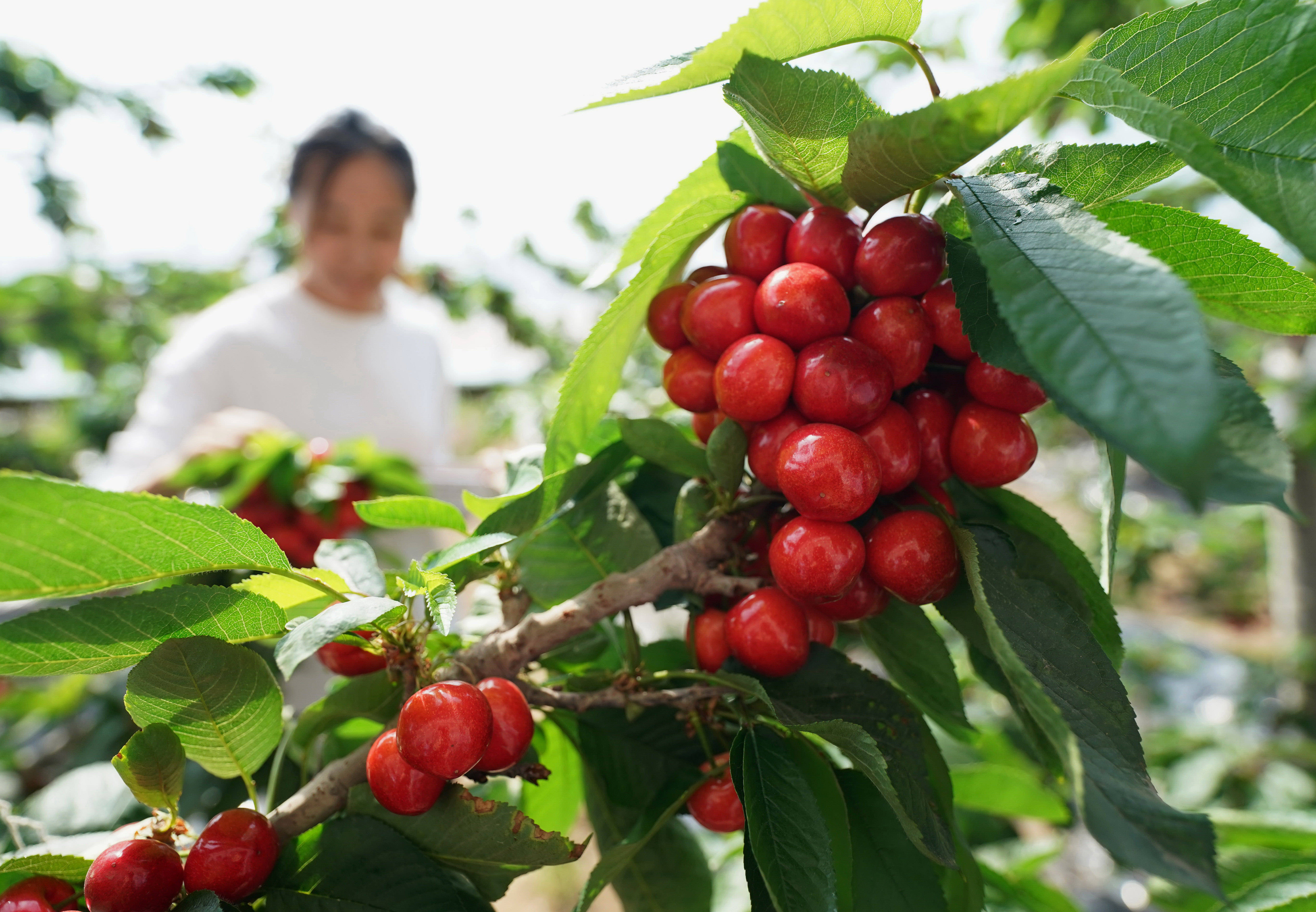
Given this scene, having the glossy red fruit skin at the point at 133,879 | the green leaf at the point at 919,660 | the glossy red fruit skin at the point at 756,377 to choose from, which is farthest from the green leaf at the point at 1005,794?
the glossy red fruit skin at the point at 133,879

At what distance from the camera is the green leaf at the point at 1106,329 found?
0.21m

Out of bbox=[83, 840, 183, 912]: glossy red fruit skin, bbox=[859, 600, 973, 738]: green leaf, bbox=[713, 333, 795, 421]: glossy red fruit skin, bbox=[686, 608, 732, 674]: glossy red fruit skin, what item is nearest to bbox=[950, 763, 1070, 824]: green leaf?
bbox=[859, 600, 973, 738]: green leaf

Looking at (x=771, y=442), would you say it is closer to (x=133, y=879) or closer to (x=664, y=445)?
(x=664, y=445)

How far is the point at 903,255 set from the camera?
34cm

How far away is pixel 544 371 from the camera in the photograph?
270 centimetres

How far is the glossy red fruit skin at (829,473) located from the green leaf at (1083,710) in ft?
0.18

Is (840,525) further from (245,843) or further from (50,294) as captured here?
(50,294)

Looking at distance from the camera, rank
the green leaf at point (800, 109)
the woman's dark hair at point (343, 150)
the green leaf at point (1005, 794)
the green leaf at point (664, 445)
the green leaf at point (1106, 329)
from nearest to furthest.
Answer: the green leaf at point (1106, 329) → the green leaf at point (800, 109) → the green leaf at point (664, 445) → the green leaf at point (1005, 794) → the woman's dark hair at point (343, 150)

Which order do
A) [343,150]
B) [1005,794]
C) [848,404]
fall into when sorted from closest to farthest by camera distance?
[848,404]
[1005,794]
[343,150]

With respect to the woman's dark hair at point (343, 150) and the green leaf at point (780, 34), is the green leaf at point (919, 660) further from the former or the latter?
the woman's dark hair at point (343, 150)

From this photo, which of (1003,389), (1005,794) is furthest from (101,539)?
(1005,794)

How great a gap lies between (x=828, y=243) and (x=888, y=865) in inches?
12.8

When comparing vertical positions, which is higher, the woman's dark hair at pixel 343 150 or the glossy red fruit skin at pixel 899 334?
the woman's dark hair at pixel 343 150

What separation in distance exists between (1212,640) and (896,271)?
13.9 ft
